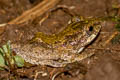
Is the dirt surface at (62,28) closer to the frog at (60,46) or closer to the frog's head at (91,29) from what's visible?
the frog at (60,46)

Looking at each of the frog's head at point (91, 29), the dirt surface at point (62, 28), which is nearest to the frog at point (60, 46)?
the frog's head at point (91, 29)

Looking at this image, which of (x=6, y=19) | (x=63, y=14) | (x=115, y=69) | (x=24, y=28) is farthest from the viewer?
(x=6, y=19)

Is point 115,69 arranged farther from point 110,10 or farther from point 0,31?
point 0,31

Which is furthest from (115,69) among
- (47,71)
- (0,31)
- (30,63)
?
(0,31)

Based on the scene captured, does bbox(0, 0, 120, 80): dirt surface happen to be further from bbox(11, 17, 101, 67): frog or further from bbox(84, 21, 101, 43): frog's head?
bbox(84, 21, 101, 43): frog's head

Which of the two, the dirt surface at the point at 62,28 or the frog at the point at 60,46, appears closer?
the dirt surface at the point at 62,28
